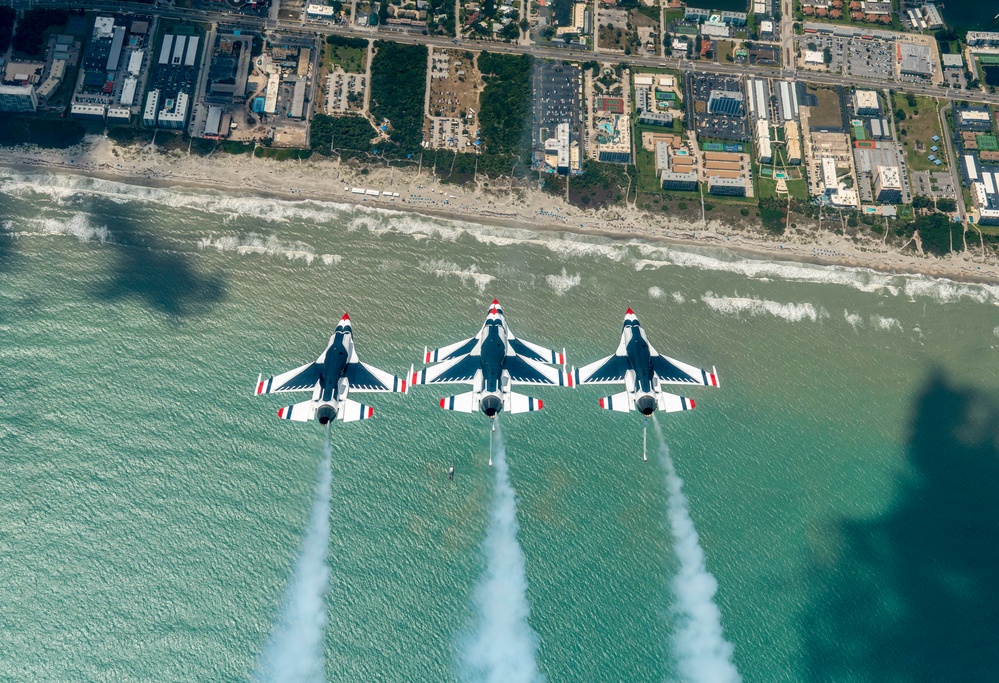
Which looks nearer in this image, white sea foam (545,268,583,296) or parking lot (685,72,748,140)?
white sea foam (545,268,583,296)

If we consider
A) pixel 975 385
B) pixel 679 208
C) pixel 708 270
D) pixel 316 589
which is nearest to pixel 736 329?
pixel 708 270

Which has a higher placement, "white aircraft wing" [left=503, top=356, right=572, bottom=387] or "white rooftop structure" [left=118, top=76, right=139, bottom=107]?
"white rooftop structure" [left=118, top=76, right=139, bottom=107]

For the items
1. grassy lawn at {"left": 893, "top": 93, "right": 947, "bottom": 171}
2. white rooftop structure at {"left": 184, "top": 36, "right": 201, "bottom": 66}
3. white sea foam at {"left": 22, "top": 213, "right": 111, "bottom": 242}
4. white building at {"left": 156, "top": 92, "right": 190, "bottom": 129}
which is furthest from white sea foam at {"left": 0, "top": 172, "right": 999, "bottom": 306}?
white rooftop structure at {"left": 184, "top": 36, "right": 201, "bottom": 66}

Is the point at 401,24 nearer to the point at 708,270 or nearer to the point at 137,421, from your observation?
the point at 708,270

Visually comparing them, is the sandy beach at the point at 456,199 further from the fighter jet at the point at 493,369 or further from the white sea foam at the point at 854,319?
the fighter jet at the point at 493,369

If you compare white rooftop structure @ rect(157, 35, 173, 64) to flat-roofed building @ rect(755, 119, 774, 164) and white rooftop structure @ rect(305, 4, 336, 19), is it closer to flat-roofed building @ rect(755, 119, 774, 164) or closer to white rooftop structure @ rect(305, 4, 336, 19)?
white rooftop structure @ rect(305, 4, 336, 19)

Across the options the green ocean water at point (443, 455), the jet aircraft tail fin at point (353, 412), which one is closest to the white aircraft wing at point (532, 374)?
the green ocean water at point (443, 455)
